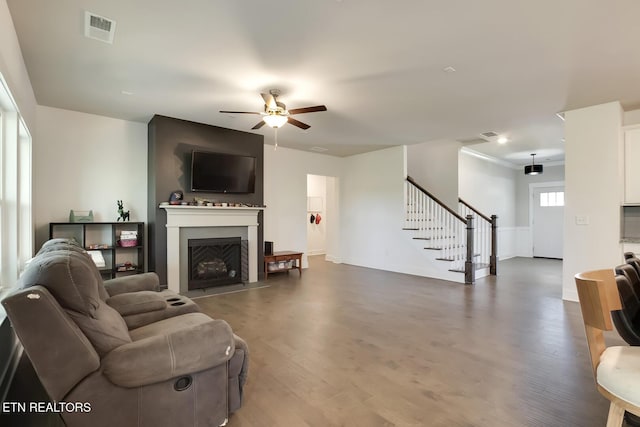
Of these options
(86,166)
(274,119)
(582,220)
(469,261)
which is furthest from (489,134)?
(86,166)

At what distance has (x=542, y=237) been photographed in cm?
923

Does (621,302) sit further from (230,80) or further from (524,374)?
(230,80)

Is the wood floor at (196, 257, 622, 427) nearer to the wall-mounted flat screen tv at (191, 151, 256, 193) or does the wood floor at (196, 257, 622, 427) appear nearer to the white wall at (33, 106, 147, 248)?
the wall-mounted flat screen tv at (191, 151, 256, 193)

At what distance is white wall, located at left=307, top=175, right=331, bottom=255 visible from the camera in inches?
376

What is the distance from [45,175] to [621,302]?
6.08 metres

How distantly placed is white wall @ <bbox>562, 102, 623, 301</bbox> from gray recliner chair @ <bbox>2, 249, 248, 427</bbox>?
4.86m

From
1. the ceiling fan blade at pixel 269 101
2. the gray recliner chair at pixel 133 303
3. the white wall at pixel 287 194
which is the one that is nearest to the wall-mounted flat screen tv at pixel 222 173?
the white wall at pixel 287 194

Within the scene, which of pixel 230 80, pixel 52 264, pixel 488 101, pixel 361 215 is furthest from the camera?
pixel 361 215

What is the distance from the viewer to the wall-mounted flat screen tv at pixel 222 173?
196 inches

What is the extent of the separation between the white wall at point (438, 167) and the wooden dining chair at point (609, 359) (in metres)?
6.14

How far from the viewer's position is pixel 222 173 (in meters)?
5.26

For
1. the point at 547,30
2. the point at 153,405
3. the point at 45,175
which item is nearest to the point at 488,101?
the point at 547,30

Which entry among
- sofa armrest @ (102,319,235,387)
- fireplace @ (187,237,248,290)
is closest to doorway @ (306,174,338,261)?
fireplace @ (187,237,248,290)

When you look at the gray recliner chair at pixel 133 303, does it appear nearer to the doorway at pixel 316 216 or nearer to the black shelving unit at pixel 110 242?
the black shelving unit at pixel 110 242
